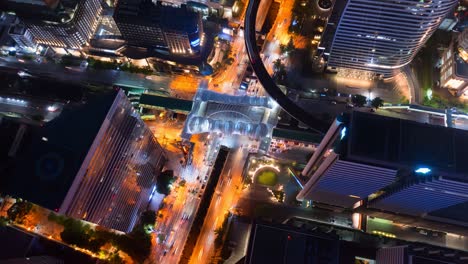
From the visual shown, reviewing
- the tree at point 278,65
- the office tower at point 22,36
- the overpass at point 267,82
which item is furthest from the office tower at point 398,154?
the office tower at point 22,36

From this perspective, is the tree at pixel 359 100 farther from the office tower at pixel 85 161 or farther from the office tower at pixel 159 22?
the office tower at pixel 85 161

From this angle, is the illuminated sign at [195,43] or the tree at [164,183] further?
the illuminated sign at [195,43]

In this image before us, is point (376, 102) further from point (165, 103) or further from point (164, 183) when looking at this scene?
point (164, 183)

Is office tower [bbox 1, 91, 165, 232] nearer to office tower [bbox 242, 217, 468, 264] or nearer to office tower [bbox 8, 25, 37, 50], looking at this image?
office tower [bbox 242, 217, 468, 264]

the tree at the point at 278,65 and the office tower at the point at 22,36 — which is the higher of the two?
the tree at the point at 278,65

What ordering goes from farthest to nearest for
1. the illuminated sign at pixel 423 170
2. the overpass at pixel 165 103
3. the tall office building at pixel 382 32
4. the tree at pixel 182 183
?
1. the overpass at pixel 165 103
2. the tree at pixel 182 183
3. the tall office building at pixel 382 32
4. the illuminated sign at pixel 423 170

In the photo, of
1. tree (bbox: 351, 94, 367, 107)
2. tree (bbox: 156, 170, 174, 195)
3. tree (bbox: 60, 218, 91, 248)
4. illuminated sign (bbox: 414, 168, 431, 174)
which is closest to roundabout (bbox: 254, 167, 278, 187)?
tree (bbox: 156, 170, 174, 195)

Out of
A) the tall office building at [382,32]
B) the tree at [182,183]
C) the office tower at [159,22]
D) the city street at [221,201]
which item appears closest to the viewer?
the tall office building at [382,32]
